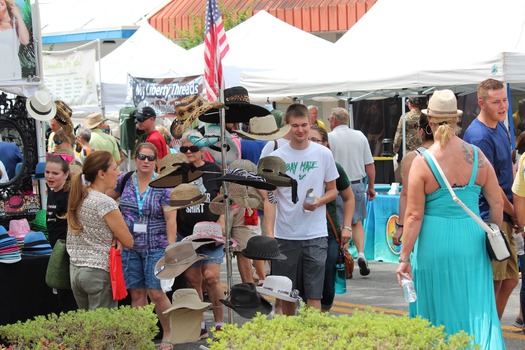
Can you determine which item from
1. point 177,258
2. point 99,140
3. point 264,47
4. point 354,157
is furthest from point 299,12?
point 177,258

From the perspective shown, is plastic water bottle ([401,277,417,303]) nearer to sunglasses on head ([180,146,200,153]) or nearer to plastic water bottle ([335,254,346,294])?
plastic water bottle ([335,254,346,294])

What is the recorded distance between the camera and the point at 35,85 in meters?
9.95

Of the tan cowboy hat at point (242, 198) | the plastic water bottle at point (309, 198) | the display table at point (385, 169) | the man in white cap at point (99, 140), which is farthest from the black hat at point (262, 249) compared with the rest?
the display table at point (385, 169)

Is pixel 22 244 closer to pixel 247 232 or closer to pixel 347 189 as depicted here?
pixel 247 232

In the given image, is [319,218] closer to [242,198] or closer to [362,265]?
[242,198]

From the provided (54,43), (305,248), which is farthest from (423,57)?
(54,43)

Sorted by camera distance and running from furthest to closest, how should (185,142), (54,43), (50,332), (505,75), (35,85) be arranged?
(54,43) → (505,75) → (35,85) → (185,142) → (50,332)

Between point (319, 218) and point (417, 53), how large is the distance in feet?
21.4

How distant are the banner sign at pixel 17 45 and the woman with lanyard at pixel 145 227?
2.33m

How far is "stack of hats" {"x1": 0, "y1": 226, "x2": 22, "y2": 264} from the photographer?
25.5ft

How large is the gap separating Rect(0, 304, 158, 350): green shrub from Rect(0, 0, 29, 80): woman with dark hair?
398 cm

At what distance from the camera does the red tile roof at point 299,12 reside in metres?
33.9

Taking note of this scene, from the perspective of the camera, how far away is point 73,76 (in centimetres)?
1792

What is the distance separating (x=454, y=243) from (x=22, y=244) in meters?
3.93
